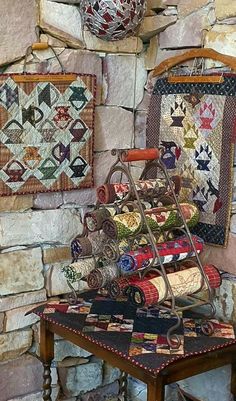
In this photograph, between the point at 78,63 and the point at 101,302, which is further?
the point at 78,63

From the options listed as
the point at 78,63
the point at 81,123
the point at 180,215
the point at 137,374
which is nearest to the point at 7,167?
the point at 81,123

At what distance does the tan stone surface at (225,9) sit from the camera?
2.27 metres

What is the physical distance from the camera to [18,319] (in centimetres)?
257

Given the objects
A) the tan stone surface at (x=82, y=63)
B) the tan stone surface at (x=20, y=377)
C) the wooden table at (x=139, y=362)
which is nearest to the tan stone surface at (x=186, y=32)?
the tan stone surface at (x=82, y=63)

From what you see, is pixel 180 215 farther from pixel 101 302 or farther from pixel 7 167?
pixel 7 167

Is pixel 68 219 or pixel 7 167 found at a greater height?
pixel 7 167

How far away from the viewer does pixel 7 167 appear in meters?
2.41

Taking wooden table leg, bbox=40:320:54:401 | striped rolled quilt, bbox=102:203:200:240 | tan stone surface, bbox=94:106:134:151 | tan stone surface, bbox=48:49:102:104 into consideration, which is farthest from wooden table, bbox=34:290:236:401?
tan stone surface, bbox=48:49:102:104

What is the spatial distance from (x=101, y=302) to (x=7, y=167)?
626mm

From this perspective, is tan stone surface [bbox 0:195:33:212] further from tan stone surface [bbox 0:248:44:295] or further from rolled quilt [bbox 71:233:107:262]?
rolled quilt [bbox 71:233:107:262]

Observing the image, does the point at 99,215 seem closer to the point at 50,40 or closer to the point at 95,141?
the point at 95,141

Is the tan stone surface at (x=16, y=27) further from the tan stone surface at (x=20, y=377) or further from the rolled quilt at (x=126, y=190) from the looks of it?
the tan stone surface at (x=20, y=377)

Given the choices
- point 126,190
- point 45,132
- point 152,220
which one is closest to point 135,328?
point 152,220

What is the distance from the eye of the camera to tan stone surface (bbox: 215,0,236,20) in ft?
7.46
